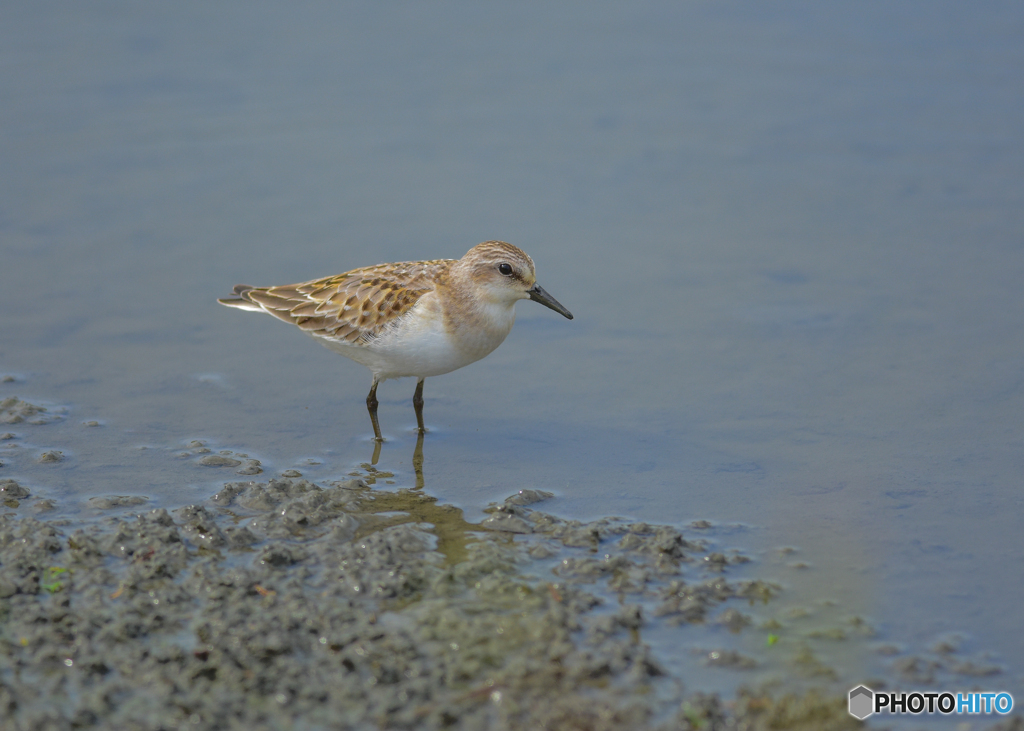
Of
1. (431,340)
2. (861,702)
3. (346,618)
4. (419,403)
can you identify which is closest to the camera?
(861,702)

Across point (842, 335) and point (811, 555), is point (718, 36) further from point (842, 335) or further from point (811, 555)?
point (811, 555)

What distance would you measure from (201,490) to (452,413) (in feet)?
7.29

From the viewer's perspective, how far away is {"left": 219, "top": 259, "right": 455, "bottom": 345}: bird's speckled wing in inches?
303

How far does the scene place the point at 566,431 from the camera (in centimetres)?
811

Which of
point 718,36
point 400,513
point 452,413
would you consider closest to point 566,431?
point 452,413

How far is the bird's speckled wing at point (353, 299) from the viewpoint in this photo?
7695 millimetres

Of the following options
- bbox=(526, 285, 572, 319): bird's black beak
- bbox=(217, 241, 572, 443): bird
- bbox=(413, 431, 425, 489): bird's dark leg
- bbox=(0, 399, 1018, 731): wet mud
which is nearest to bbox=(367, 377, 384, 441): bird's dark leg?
bbox=(217, 241, 572, 443): bird

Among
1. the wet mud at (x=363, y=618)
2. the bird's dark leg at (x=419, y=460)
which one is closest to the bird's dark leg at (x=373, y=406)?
the bird's dark leg at (x=419, y=460)

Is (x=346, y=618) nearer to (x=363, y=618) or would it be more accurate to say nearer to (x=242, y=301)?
(x=363, y=618)

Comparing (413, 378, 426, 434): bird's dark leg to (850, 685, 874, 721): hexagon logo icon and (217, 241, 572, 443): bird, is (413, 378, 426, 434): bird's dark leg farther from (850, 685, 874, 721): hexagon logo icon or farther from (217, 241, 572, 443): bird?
(850, 685, 874, 721): hexagon logo icon

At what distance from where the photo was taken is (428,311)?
7.56 metres

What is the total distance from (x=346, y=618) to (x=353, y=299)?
313 cm
